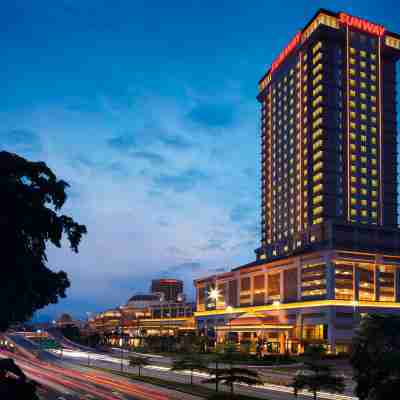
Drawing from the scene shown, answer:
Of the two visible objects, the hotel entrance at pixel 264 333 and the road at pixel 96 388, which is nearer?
the road at pixel 96 388

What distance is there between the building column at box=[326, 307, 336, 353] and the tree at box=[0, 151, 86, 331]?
12847 centimetres

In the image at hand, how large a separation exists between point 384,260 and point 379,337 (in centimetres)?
14416

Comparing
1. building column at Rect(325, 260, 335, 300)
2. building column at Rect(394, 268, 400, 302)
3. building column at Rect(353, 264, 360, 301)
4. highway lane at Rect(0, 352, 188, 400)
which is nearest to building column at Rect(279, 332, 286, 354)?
building column at Rect(325, 260, 335, 300)

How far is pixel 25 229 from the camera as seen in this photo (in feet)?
111

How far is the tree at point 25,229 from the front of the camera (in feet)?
107

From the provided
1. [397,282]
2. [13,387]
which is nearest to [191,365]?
[13,387]

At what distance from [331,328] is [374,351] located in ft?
420

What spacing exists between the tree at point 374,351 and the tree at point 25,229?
18918 mm

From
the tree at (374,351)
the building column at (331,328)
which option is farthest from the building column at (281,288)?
the tree at (374,351)

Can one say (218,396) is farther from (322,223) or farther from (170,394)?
(322,223)

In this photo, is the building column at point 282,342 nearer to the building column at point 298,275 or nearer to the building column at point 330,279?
the building column at point 298,275

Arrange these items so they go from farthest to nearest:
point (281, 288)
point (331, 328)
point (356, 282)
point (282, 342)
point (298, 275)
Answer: point (281, 288)
point (298, 275)
point (282, 342)
point (356, 282)
point (331, 328)

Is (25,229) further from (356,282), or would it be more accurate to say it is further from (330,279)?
(356,282)

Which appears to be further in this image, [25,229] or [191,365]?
[191,365]
